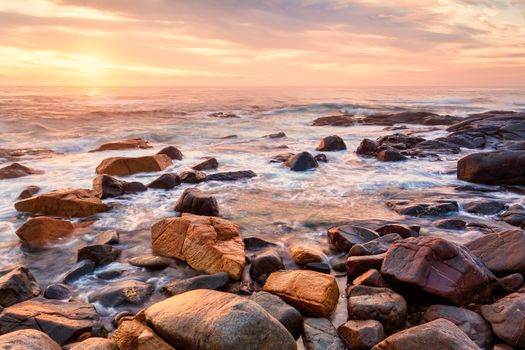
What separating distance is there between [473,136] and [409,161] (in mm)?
6222

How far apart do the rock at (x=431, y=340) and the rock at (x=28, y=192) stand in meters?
9.52

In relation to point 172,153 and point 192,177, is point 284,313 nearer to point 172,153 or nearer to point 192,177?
point 192,177

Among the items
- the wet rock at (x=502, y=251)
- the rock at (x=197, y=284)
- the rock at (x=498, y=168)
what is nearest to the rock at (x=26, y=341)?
the rock at (x=197, y=284)

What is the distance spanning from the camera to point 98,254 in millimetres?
6383

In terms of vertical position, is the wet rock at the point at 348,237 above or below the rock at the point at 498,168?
below

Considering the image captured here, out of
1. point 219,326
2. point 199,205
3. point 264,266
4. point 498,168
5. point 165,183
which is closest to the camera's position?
point 219,326

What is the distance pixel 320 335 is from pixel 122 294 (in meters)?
2.65

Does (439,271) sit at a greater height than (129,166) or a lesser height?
greater

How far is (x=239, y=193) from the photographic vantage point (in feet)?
34.2

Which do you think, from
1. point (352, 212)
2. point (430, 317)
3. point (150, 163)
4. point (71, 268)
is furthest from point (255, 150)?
point (430, 317)

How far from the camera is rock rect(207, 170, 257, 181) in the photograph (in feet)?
39.0

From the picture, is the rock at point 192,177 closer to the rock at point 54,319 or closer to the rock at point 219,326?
the rock at point 54,319

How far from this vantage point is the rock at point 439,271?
15.1 feet

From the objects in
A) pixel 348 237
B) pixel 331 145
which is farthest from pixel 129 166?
pixel 331 145
